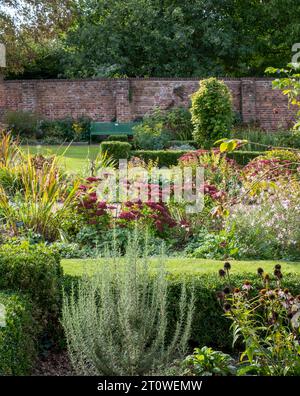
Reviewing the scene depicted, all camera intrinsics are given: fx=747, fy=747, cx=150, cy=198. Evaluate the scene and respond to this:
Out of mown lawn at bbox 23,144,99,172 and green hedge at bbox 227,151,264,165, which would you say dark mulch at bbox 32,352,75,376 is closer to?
mown lawn at bbox 23,144,99,172

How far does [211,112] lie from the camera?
51.9 feet

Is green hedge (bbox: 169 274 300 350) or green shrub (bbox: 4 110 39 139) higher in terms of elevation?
green shrub (bbox: 4 110 39 139)

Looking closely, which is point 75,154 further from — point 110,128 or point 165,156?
point 110,128

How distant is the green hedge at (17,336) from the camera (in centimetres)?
394

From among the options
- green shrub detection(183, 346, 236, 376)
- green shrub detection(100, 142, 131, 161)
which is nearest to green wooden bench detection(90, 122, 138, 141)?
green shrub detection(100, 142, 131, 161)

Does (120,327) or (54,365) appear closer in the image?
(120,327)

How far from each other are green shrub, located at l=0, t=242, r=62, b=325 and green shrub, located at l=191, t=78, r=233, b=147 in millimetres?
11166

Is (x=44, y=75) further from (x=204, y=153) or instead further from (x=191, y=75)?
(x=204, y=153)

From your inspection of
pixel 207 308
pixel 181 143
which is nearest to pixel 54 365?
pixel 207 308

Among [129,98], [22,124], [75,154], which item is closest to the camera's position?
[75,154]

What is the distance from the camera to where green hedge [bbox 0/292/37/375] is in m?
3.94

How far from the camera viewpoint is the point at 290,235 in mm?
6949

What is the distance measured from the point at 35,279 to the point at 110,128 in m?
15.5

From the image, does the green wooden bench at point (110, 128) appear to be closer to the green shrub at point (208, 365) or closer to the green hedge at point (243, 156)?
the green hedge at point (243, 156)
